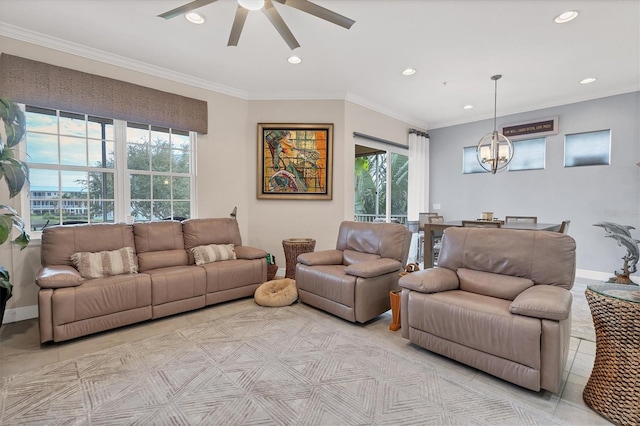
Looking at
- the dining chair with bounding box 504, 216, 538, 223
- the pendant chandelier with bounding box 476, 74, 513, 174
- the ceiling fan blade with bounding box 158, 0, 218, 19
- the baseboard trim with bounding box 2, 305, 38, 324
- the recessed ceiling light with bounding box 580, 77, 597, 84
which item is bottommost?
the baseboard trim with bounding box 2, 305, 38, 324

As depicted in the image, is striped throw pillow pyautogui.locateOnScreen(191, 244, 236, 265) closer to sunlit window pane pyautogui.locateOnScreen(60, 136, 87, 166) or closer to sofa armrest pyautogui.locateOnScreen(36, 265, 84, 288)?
sofa armrest pyautogui.locateOnScreen(36, 265, 84, 288)

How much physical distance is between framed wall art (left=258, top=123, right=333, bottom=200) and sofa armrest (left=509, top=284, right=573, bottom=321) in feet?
10.1

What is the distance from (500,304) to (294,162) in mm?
3406

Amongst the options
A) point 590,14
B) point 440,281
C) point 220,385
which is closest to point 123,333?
point 220,385

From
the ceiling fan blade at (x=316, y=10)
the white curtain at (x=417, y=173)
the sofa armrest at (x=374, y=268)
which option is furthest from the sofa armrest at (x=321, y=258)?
the white curtain at (x=417, y=173)

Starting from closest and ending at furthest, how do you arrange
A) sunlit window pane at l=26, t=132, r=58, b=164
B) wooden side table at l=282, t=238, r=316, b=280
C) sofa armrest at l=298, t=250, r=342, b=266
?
sunlit window pane at l=26, t=132, r=58, b=164, sofa armrest at l=298, t=250, r=342, b=266, wooden side table at l=282, t=238, r=316, b=280

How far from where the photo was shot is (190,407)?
1748 mm

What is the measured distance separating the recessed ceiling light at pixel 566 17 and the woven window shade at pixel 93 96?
13.7ft

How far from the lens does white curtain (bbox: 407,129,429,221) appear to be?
6180 mm

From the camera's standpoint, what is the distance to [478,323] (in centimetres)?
203

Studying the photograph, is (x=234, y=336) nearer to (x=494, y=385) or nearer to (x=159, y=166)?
(x=494, y=385)

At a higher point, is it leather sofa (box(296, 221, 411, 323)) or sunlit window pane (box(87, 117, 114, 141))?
sunlit window pane (box(87, 117, 114, 141))

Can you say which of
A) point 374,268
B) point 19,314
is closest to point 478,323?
point 374,268

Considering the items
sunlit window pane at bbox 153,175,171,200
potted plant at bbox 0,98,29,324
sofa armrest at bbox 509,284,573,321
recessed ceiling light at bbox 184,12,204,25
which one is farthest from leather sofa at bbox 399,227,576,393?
sunlit window pane at bbox 153,175,171,200
